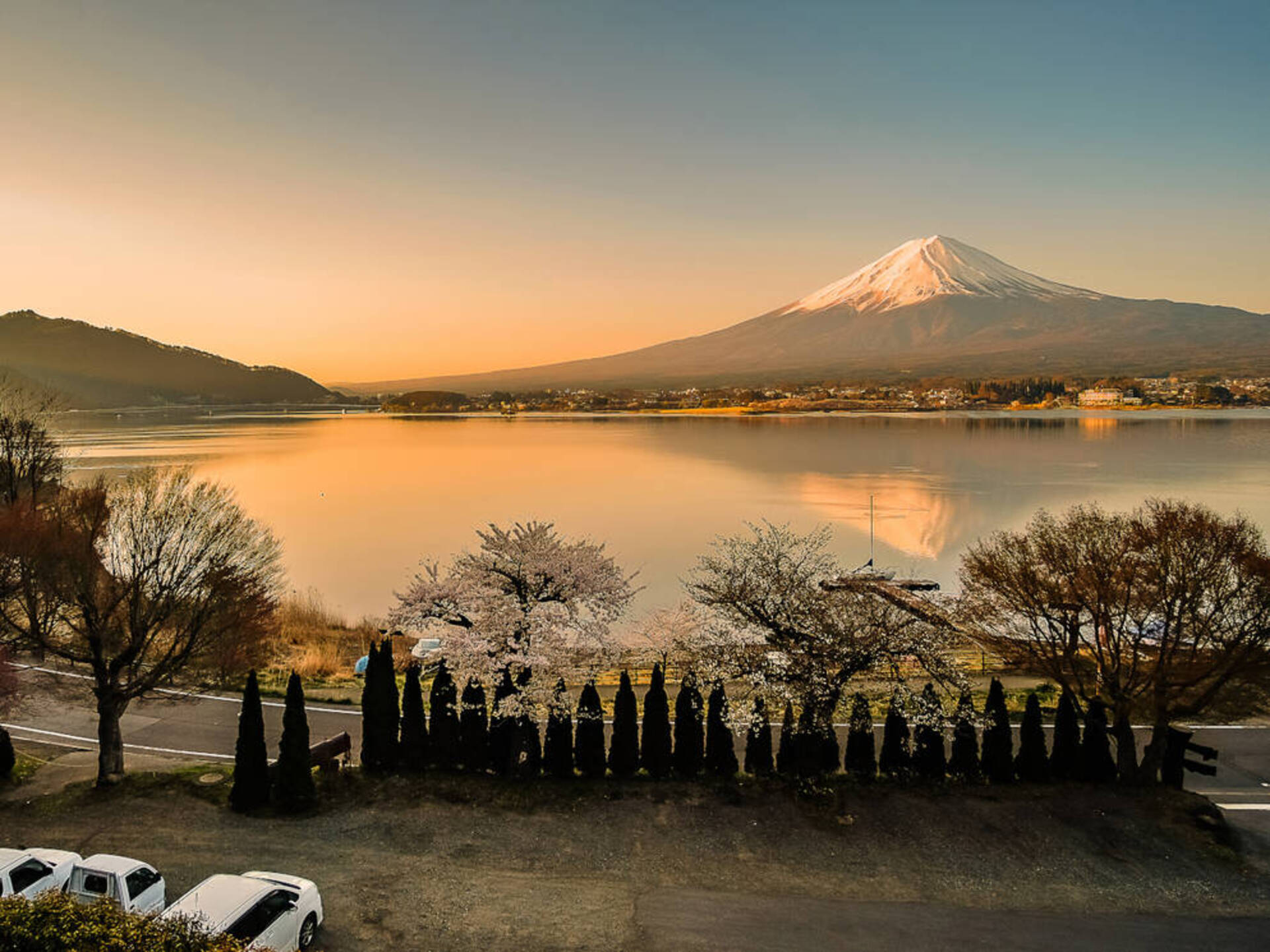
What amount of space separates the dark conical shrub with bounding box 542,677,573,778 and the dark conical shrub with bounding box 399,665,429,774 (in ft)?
7.10

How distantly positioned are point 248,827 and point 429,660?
848 cm

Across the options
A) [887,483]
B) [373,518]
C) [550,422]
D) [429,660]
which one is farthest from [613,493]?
[550,422]

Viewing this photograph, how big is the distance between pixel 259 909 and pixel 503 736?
5493 mm

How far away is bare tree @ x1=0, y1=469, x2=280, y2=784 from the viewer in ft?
41.2

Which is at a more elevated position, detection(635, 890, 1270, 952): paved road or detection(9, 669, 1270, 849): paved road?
detection(635, 890, 1270, 952): paved road

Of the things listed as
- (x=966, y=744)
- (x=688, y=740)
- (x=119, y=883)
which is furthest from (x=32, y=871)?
(x=966, y=744)

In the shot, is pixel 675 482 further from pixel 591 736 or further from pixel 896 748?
pixel 896 748

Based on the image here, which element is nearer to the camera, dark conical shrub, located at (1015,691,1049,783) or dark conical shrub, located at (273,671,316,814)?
dark conical shrub, located at (273,671,316,814)

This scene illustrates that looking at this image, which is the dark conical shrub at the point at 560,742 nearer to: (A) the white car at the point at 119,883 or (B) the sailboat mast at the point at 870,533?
(A) the white car at the point at 119,883

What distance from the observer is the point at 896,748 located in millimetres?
12664

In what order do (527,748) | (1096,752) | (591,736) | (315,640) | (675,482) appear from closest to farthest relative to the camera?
(1096,752), (591,736), (527,748), (315,640), (675,482)

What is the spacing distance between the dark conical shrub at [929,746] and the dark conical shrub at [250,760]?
34.3ft

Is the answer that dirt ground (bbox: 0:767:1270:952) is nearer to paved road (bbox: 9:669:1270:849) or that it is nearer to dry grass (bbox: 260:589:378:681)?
paved road (bbox: 9:669:1270:849)

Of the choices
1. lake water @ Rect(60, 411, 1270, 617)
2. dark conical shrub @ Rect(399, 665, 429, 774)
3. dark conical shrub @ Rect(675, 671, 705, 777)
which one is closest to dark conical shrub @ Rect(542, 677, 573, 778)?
dark conical shrub @ Rect(675, 671, 705, 777)
